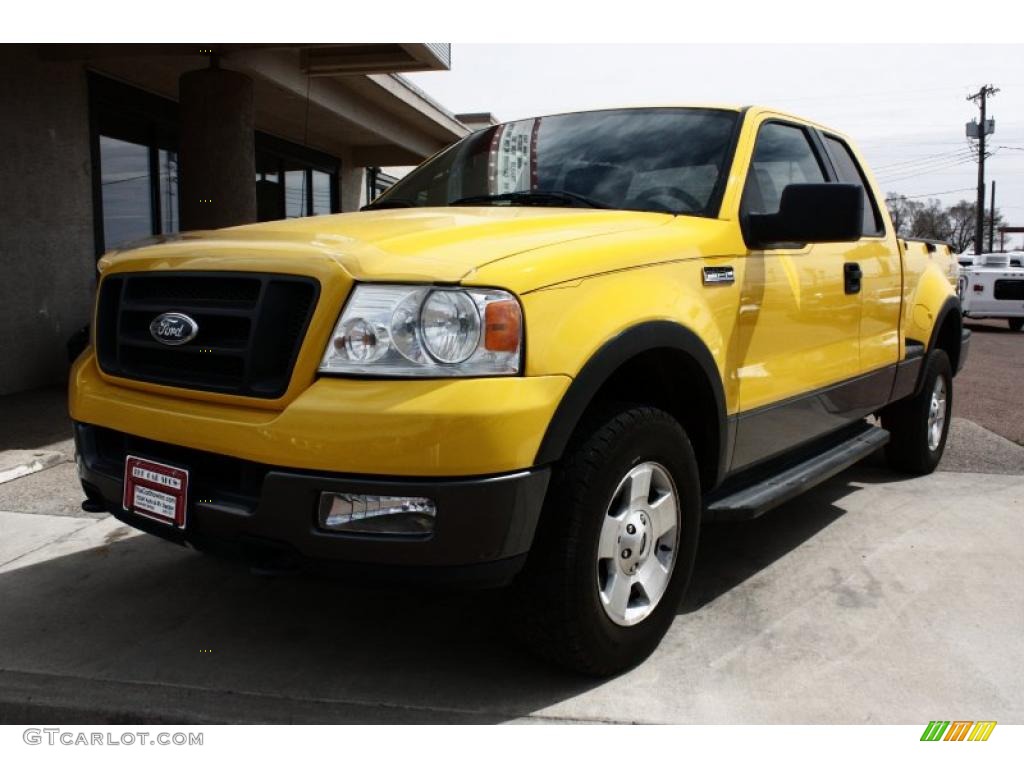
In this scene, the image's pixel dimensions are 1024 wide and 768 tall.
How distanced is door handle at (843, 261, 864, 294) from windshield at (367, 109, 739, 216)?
0.91 metres

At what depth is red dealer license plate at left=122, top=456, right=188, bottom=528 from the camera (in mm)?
2537

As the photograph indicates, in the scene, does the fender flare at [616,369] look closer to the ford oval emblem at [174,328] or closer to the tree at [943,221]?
the ford oval emblem at [174,328]

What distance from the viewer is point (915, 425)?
5414mm

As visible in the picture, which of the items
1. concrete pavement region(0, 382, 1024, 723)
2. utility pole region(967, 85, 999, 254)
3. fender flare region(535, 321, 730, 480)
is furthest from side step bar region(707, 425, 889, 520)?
utility pole region(967, 85, 999, 254)

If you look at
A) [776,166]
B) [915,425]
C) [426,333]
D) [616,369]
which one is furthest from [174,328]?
[915,425]

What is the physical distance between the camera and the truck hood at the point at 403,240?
239cm

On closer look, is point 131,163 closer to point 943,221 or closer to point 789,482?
point 789,482

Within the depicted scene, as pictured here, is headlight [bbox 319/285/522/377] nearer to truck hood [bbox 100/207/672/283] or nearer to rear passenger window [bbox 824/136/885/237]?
truck hood [bbox 100/207/672/283]

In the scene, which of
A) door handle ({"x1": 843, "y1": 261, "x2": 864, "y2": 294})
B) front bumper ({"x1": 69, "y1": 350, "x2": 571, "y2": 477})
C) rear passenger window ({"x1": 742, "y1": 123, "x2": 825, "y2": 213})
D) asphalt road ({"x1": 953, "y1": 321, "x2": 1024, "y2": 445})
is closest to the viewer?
front bumper ({"x1": 69, "y1": 350, "x2": 571, "y2": 477})

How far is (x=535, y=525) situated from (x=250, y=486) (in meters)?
0.76

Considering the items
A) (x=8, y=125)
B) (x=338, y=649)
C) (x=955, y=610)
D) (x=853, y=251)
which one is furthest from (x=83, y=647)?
(x=8, y=125)

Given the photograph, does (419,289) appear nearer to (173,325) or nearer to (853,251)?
(173,325)

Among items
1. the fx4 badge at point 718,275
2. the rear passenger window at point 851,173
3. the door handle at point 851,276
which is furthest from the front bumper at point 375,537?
the rear passenger window at point 851,173

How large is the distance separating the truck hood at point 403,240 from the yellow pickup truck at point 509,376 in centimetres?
1
